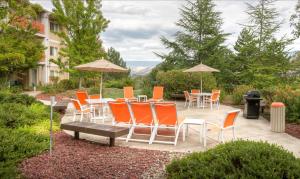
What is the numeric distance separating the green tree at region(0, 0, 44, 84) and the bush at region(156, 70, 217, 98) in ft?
29.9

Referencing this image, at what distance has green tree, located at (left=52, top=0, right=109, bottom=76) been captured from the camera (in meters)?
22.3

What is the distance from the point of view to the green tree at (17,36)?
15883 millimetres

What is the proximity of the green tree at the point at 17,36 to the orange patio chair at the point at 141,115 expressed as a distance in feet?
36.0

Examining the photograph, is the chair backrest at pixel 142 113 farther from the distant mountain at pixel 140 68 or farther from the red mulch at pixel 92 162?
the distant mountain at pixel 140 68

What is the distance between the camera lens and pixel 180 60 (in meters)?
28.8

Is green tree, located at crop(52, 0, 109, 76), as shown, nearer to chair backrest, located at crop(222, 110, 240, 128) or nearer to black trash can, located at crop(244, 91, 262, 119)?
black trash can, located at crop(244, 91, 262, 119)

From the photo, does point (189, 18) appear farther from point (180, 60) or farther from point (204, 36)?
point (180, 60)

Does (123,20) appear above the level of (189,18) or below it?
below

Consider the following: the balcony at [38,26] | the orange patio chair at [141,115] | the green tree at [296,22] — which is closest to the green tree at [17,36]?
the balcony at [38,26]

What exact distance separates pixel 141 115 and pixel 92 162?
236 centimetres

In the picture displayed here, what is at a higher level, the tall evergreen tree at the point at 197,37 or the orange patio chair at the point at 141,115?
the tall evergreen tree at the point at 197,37

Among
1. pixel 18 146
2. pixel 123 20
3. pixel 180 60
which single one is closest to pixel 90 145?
pixel 18 146

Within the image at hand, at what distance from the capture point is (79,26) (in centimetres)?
2275

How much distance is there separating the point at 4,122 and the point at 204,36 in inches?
946
